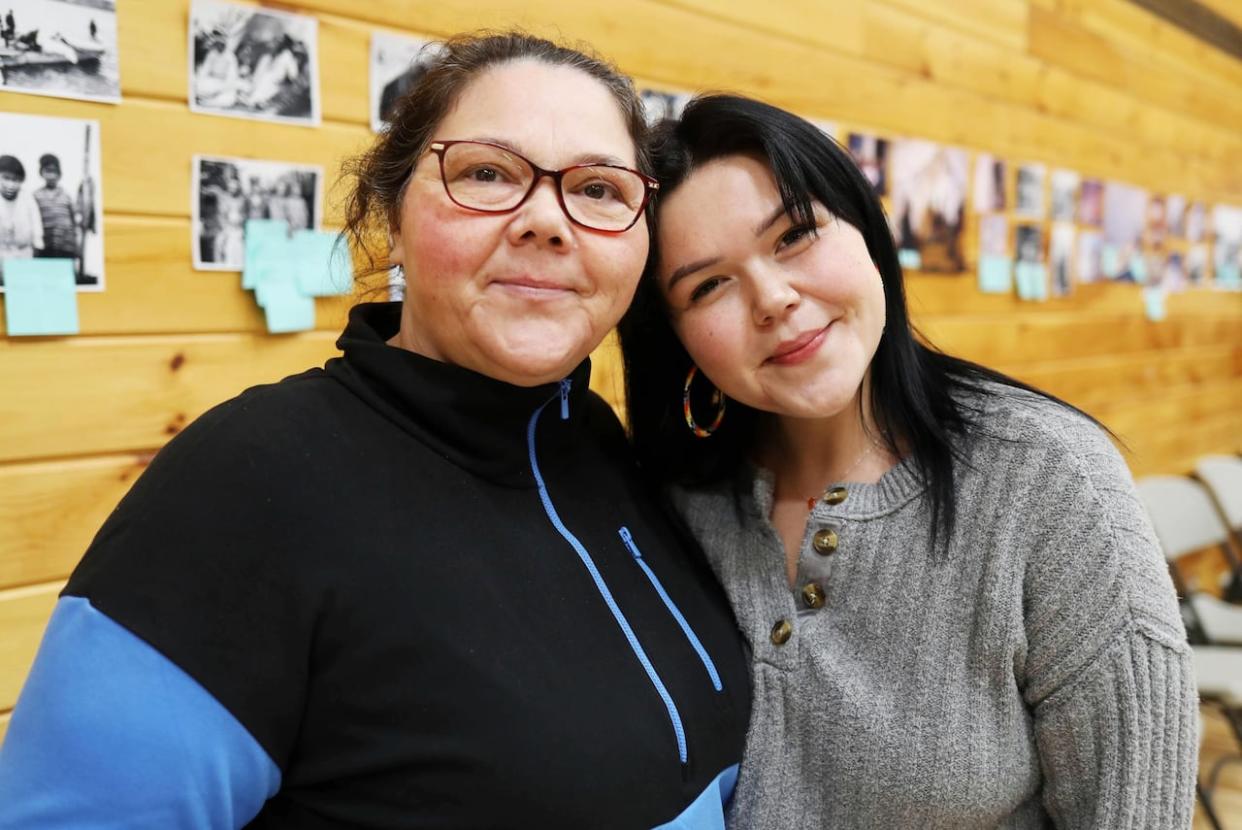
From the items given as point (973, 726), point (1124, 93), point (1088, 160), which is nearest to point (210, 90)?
point (973, 726)

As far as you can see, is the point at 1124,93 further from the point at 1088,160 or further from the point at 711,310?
the point at 711,310

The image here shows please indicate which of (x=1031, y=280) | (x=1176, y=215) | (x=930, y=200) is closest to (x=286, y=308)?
(x=930, y=200)

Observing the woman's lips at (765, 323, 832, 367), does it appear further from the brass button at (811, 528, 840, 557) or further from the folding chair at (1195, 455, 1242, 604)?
the folding chair at (1195, 455, 1242, 604)

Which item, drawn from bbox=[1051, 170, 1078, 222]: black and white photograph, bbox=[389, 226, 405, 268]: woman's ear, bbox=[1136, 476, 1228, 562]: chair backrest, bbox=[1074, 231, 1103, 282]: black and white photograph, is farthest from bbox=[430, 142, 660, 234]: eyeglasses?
bbox=[1074, 231, 1103, 282]: black and white photograph

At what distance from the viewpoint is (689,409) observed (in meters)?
1.49

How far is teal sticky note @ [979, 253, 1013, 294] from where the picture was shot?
342 cm

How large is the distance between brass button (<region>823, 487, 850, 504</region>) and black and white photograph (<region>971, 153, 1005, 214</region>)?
2.39 meters

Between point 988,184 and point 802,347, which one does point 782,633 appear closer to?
point 802,347

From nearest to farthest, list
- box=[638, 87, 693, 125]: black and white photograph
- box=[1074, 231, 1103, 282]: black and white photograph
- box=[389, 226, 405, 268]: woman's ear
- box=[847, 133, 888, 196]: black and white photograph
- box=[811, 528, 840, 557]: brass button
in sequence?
box=[389, 226, 405, 268]: woman's ear < box=[811, 528, 840, 557]: brass button < box=[638, 87, 693, 125]: black and white photograph < box=[847, 133, 888, 196]: black and white photograph < box=[1074, 231, 1103, 282]: black and white photograph

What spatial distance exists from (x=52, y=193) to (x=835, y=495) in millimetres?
1162

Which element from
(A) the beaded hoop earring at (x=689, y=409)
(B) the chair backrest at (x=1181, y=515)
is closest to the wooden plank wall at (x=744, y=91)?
(B) the chair backrest at (x=1181, y=515)

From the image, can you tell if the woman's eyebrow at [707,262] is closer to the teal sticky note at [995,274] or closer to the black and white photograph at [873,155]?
the black and white photograph at [873,155]

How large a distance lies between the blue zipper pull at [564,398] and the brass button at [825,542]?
36 centimetres

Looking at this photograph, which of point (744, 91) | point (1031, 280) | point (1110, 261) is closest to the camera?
point (744, 91)
